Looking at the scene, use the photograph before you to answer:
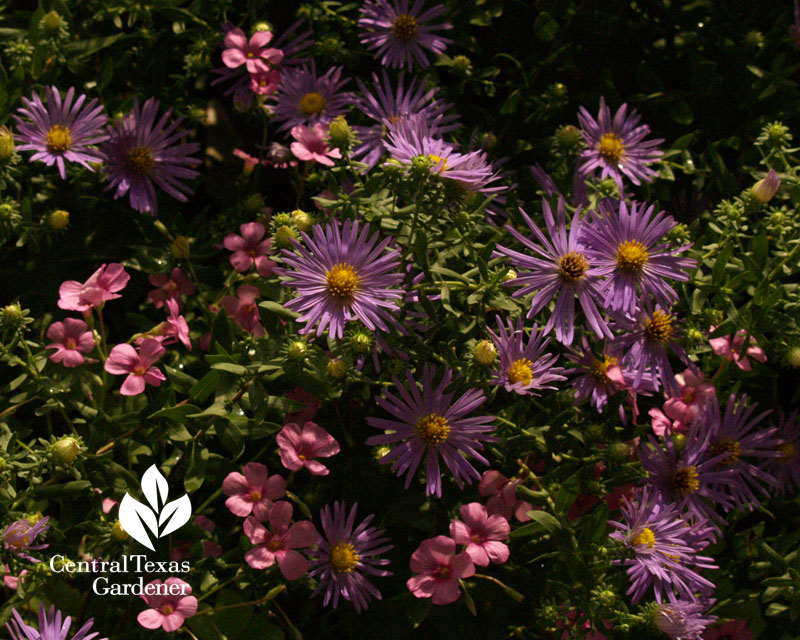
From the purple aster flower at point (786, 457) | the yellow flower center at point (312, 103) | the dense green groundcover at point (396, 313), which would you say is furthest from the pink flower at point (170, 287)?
the purple aster flower at point (786, 457)

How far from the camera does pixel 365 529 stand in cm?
163

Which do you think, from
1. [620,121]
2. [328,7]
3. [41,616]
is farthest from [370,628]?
[328,7]

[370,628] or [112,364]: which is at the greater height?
[112,364]

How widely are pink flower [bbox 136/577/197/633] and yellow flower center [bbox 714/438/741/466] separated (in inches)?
46.0

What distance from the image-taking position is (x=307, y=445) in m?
1.54

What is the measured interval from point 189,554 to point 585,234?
101 centimetres

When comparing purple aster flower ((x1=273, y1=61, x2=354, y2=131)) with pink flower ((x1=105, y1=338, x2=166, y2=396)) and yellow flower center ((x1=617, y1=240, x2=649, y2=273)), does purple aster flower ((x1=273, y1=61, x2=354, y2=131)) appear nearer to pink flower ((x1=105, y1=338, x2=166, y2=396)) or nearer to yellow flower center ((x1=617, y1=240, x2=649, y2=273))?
pink flower ((x1=105, y1=338, x2=166, y2=396))

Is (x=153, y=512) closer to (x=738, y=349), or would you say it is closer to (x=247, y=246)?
(x=247, y=246)

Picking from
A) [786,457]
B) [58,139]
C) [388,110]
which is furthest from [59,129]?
[786,457]

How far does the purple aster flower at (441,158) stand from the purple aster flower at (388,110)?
28cm

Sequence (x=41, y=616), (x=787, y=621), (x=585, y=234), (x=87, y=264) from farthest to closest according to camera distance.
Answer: (x=87, y=264), (x=787, y=621), (x=585, y=234), (x=41, y=616)

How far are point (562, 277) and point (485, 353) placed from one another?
223mm

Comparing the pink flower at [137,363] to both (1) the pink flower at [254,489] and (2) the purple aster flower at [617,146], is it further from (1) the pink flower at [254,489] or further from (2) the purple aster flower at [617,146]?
(2) the purple aster flower at [617,146]

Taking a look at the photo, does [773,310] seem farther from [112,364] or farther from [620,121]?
[112,364]
